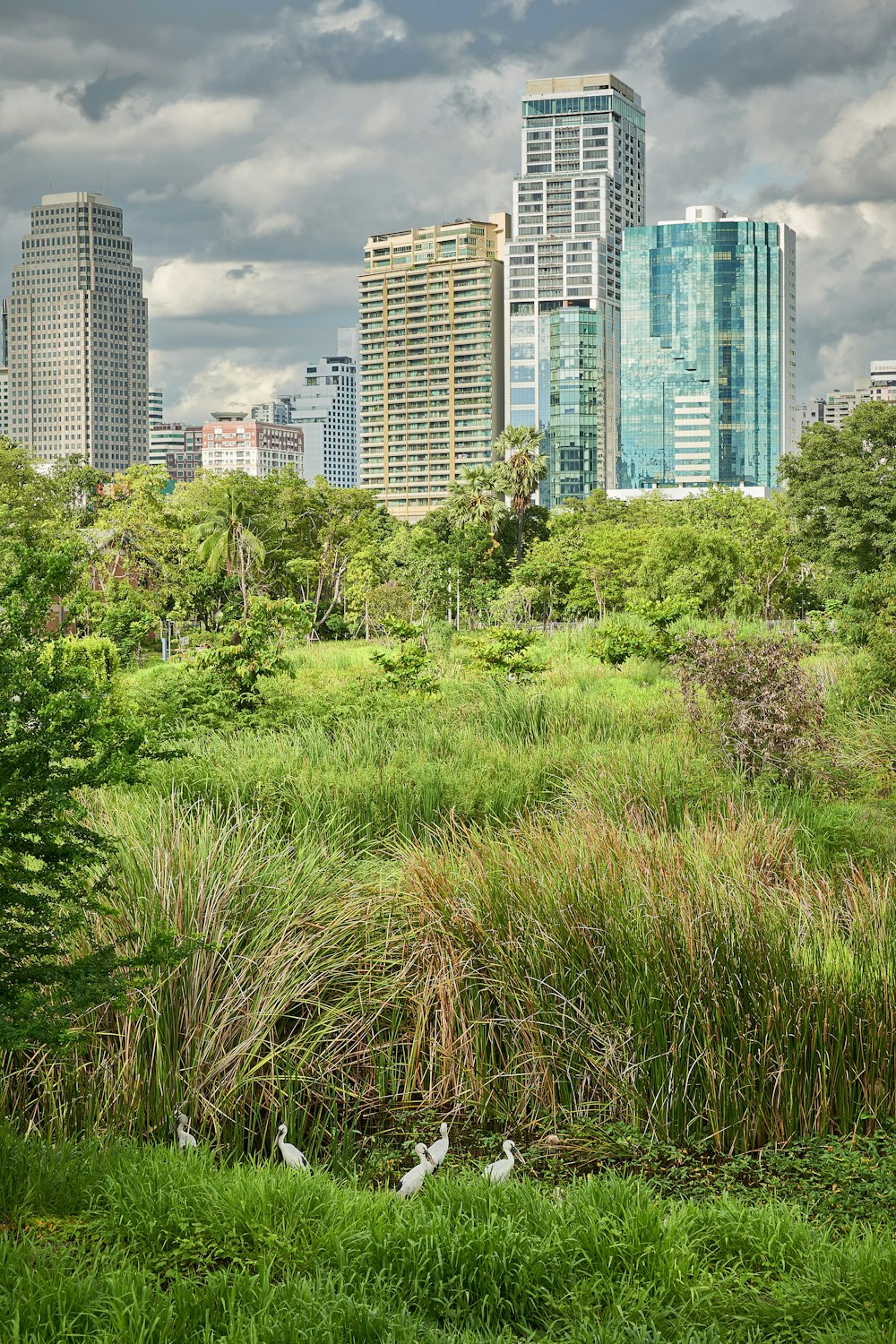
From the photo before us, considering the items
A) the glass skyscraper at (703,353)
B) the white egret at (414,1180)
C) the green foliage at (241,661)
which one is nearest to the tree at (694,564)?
the green foliage at (241,661)

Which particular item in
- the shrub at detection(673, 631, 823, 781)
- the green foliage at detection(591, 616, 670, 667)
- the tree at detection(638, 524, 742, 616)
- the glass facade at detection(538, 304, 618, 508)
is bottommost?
the shrub at detection(673, 631, 823, 781)

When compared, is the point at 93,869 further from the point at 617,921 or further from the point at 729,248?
the point at 729,248

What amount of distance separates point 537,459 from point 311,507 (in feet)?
38.6

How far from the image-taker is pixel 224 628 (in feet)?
42.7

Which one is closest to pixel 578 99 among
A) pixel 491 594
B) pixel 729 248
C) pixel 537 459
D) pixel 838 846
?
pixel 729 248

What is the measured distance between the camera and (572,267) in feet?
506

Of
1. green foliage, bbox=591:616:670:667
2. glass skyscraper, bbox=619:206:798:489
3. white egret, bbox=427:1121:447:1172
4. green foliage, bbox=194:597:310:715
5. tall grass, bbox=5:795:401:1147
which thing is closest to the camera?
white egret, bbox=427:1121:447:1172

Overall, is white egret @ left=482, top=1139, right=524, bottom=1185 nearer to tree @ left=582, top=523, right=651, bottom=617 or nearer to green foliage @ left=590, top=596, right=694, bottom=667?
green foliage @ left=590, top=596, right=694, bottom=667

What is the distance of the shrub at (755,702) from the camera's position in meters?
10.1

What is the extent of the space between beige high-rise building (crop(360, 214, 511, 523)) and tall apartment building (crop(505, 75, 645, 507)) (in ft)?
11.8

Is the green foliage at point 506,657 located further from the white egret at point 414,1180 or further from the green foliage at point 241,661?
the white egret at point 414,1180

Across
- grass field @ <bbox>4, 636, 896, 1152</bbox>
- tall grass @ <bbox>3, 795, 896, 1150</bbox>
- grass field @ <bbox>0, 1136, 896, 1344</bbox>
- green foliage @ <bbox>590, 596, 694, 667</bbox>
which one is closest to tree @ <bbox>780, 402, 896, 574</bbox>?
green foliage @ <bbox>590, 596, 694, 667</bbox>

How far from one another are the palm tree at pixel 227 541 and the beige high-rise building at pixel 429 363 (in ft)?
349

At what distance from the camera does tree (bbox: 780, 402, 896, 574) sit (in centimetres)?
3023
